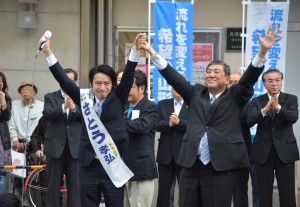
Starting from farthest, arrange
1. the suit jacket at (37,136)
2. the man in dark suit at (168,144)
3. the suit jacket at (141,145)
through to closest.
Result: the suit jacket at (37,136) → the man in dark suit at (168,144) → the suit jacket at (141,145)

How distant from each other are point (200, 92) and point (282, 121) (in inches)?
79.0

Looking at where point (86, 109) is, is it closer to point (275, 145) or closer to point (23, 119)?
point (275, 145)

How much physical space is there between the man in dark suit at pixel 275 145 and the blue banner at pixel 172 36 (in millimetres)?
2280

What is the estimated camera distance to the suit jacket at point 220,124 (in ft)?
17.6

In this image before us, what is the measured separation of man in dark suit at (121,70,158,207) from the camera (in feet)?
21.5

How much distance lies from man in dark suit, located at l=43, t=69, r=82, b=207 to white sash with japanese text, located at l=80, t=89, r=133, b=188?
1.90 meters

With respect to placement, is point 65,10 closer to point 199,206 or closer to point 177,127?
point 177,127

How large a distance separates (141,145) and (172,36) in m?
3.21

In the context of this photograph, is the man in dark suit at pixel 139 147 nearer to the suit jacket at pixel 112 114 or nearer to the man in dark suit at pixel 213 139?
the suit jacket at pixel 112 114

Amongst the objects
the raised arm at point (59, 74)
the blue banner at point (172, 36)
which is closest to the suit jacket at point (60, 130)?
the raised arm at point (59, 74)

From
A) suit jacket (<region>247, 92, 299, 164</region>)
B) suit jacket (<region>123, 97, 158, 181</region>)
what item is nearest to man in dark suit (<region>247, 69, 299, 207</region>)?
suit jacket (<region>247, 92, 299, 164</region>)

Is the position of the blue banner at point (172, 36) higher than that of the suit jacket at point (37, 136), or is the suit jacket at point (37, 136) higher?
the blue banner at point (172, 36)

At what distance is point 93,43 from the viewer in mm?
10711

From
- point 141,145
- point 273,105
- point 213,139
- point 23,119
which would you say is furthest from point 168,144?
point 23,119
